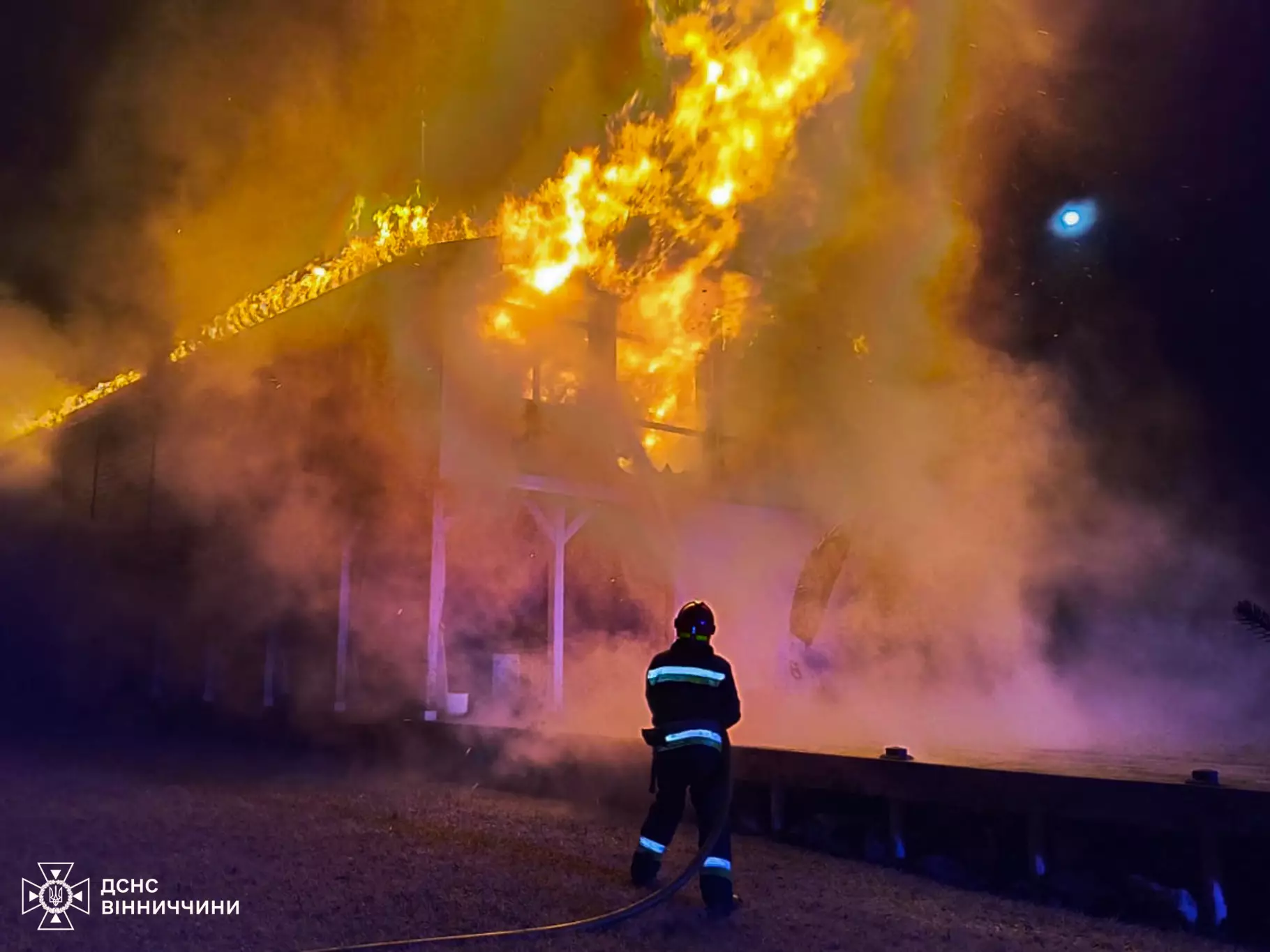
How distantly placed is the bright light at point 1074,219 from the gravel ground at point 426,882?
39.1ft

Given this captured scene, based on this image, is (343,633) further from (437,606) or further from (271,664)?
(271,664)

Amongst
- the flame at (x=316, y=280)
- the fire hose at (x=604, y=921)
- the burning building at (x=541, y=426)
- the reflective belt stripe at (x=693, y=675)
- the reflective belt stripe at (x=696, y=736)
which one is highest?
the flame at (x=316, y=280)

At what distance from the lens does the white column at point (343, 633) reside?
1329cm

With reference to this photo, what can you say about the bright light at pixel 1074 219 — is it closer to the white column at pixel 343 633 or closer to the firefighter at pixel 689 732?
the white column at pixel 343 633

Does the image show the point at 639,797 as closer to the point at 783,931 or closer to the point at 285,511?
the point at 783,931

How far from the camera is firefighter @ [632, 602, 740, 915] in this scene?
5.62 metres

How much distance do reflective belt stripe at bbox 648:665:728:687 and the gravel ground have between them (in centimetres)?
122

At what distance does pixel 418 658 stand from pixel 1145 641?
10374 mm

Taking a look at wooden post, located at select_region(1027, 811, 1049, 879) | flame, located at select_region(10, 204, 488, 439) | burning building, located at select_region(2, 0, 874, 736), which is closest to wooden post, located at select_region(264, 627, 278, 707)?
burning building, located at select_region(2, 0, 874, 736)

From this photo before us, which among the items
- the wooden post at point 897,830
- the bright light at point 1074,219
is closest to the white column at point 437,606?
the wooden post at point 897,830

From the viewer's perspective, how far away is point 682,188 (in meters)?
13.9

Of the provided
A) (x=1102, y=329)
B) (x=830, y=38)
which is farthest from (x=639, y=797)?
(x=1102, y=329)

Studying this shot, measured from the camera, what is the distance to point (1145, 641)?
14781 millimetres

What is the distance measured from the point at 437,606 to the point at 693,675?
7275 mm
